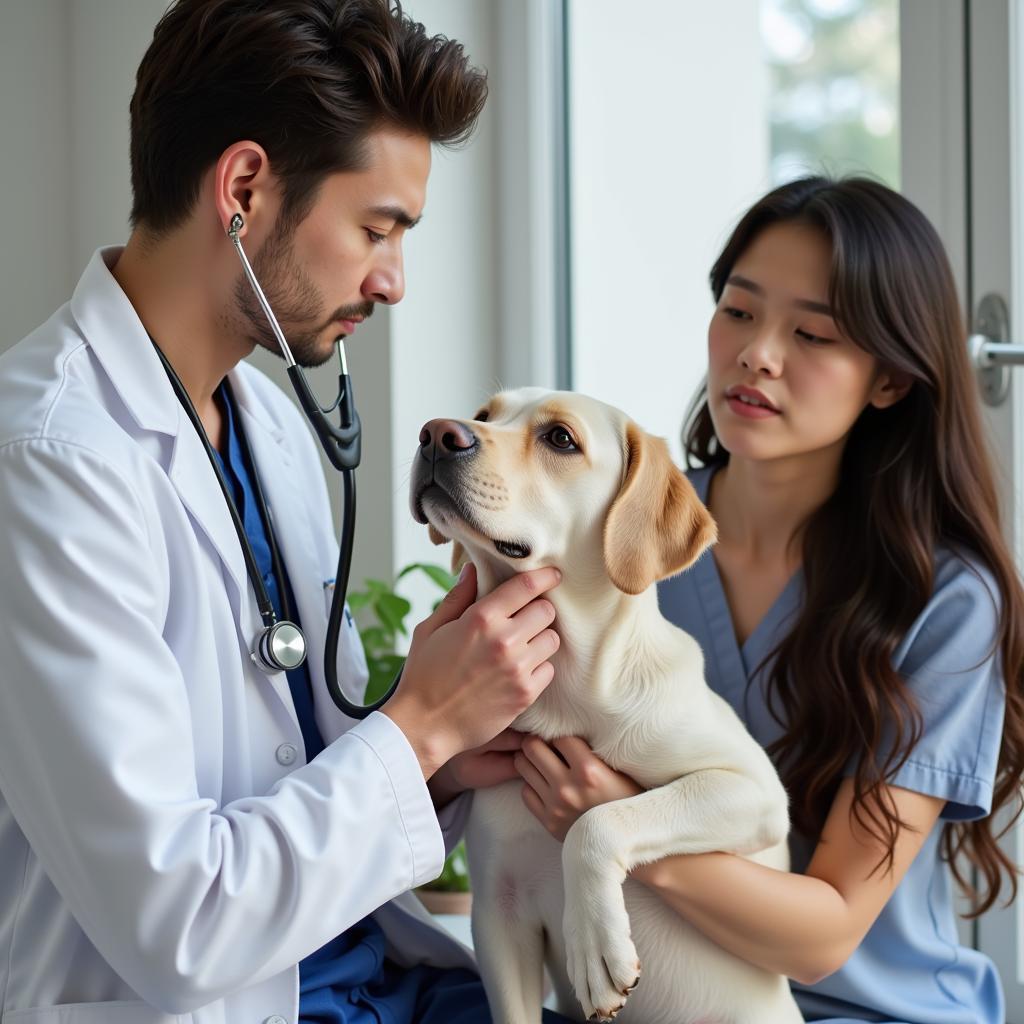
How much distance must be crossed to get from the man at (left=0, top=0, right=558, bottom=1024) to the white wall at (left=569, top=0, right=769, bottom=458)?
130 centimetres

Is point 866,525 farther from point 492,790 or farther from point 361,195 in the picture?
point 361,195

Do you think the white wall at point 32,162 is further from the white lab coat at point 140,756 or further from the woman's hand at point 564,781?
the woman's hand at point 564,781

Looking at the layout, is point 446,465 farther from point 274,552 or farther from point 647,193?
point 647,193

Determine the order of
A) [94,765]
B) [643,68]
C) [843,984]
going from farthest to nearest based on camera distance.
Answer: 1. [643,68]
2. [843,984]
3. [94,765]

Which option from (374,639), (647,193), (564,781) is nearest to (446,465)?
(564,781)

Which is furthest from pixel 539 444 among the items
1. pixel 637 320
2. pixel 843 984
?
pixel 637 320

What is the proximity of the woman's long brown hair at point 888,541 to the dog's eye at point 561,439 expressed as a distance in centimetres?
46

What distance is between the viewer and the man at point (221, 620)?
975mm

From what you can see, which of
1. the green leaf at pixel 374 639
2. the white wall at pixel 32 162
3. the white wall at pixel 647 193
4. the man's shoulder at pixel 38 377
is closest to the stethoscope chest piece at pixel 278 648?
the man's shoulder at pixel 38 377

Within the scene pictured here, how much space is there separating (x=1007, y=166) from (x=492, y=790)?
118cm

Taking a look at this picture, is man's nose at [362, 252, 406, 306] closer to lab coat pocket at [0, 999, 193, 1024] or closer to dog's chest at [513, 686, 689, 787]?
dog's chest at [513, 686, 689, 787]

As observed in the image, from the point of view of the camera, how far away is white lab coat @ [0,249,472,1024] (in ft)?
3.17

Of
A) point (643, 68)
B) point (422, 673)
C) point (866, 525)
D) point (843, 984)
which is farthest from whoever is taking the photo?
point (643, 68)

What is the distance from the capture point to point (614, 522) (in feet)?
3.99
